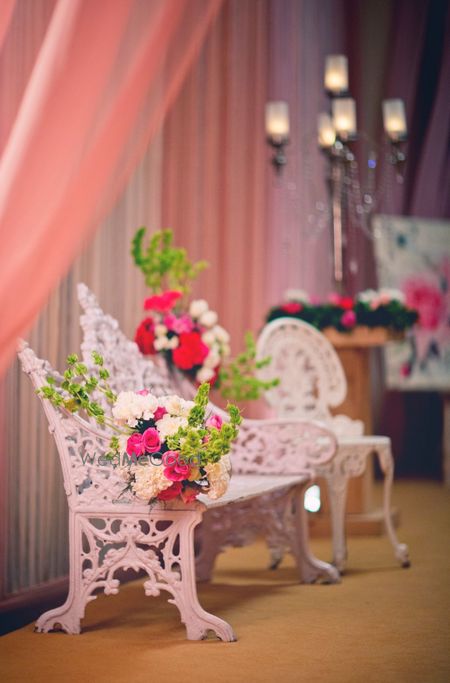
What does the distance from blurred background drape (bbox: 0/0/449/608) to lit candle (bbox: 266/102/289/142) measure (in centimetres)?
32

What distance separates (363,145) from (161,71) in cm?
400

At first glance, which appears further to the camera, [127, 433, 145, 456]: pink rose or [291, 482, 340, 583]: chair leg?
[291, 482, 340, 583]: chair leg

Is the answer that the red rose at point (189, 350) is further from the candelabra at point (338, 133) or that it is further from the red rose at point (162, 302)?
the candelabra at point (338, 133)

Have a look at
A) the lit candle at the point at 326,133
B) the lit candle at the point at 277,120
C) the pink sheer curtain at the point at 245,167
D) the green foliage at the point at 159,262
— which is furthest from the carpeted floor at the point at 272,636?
the lit candle at the point at 326,133

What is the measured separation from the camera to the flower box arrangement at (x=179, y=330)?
4.36 m

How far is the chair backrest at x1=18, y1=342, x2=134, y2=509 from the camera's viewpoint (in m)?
3.45

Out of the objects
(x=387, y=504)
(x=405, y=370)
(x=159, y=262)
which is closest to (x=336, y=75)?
(x=159, y=262)

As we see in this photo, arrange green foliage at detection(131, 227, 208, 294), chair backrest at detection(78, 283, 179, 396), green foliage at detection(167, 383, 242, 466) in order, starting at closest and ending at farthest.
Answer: green foliage at detection(167, 383, 242, 466), chair backrest at detection(78, 283, 179, 396), green foliage at detection(131, 227, 208, 294)

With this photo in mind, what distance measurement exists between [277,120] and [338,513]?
7.65ft

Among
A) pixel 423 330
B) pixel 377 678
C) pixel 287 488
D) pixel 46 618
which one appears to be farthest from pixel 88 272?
pixel 423 330

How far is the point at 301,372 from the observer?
521 cm

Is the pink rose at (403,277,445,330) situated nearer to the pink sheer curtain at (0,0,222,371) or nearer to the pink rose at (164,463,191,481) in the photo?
the pink rose at (164,463,191,481)

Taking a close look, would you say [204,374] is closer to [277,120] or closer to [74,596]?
[74,596]

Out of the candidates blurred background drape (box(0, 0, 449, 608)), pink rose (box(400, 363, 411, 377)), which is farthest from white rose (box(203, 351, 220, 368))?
pink rose (box(400, 363, 411, 377))
